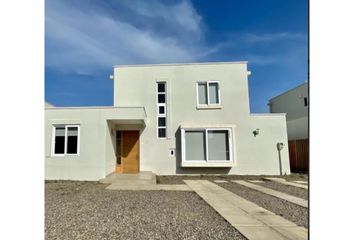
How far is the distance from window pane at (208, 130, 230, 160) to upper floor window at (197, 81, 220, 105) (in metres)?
1.72

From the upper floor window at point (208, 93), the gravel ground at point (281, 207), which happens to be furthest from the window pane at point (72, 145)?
the gravel ground at point (281, 207)

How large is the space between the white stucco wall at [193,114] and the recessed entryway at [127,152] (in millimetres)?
372

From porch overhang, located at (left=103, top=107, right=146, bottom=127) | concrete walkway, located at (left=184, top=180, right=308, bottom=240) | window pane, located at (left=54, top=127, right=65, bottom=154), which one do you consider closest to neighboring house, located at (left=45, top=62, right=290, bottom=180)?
porch overhang, located at (left=103, top=107, right=146, bottom=127)

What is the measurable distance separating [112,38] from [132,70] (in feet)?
32.4

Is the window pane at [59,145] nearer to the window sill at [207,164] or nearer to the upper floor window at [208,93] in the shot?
the window sill at [207,164]

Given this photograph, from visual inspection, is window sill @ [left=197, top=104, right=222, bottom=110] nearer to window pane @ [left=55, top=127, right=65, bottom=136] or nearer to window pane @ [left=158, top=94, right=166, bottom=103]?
window pane @ [left=158, top=94, right=166, bottom=103]

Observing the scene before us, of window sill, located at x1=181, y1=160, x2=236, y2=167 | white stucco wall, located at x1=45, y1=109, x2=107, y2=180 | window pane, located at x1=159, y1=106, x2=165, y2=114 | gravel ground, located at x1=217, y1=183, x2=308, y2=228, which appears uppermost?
window pane, located at x1=159, y1=106, x2=165, y2=114

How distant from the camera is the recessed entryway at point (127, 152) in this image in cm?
1191

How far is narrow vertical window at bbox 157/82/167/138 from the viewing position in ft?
39.9

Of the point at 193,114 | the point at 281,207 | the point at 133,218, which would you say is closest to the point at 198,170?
the point at 193,114

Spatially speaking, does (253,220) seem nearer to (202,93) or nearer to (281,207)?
(281,207)

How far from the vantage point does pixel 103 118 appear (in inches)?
393

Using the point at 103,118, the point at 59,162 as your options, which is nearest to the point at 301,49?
the point at 103,118
